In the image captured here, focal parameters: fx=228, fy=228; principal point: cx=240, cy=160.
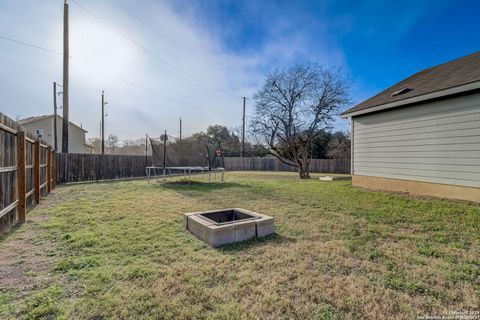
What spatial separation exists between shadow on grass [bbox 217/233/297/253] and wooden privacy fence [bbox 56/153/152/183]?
378 inches

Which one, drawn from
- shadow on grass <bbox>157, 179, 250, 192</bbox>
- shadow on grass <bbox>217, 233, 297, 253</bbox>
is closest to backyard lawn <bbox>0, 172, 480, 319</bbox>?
shadow on grass <bbox>217, 233, 297, 253</bbox>

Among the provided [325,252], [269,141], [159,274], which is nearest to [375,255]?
[325,252]

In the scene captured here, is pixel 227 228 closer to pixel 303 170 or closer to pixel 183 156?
pixel 183 156

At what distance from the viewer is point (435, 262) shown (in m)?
2.22

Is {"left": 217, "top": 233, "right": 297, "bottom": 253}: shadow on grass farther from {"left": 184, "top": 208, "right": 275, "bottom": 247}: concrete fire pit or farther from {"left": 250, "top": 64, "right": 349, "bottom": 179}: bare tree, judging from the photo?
{"left": 250, "top": 64, "right": 349, "bottom": 179}: bare tree

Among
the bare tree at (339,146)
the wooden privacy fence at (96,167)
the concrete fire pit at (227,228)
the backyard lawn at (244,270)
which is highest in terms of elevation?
the bare tree at (339,146)

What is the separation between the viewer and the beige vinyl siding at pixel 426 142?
4797 mm

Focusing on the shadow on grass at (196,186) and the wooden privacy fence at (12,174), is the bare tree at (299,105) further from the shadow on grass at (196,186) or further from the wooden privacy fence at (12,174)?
the wooden privacy fence at (12,174)

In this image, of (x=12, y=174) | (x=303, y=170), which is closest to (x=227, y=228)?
(x=12, y=174)

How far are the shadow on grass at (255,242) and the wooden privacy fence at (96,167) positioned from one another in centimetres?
961

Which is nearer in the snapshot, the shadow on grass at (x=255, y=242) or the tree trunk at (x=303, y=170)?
the shadow on grass at (x=255, y=242)

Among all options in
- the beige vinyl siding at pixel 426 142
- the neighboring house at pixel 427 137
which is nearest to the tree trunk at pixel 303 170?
the neighboring house at pixel 427 137

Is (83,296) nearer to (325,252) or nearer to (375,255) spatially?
(325,252)

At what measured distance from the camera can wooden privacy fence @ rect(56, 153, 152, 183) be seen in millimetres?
9406
